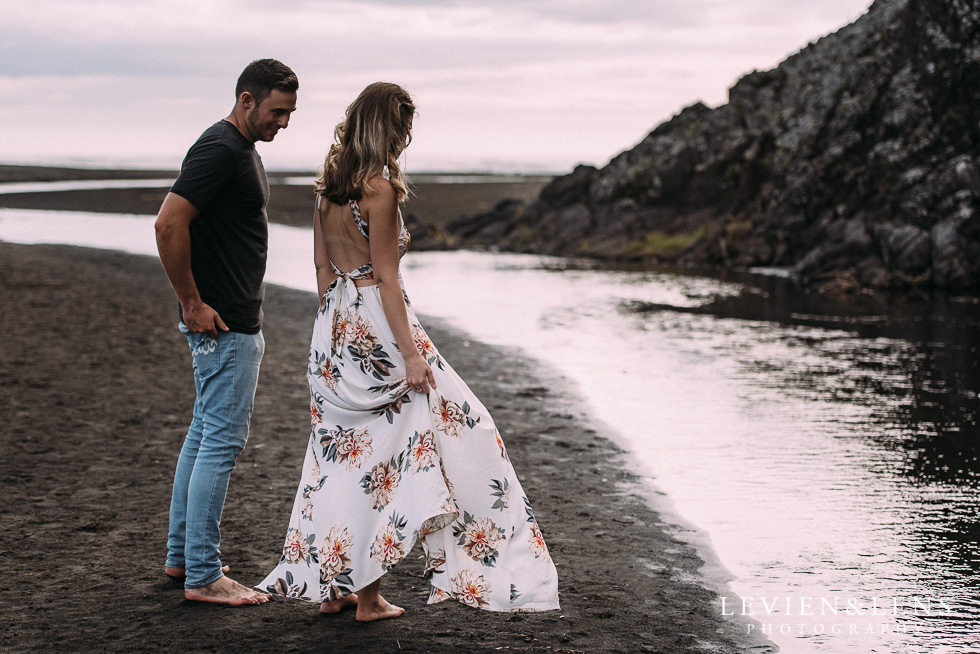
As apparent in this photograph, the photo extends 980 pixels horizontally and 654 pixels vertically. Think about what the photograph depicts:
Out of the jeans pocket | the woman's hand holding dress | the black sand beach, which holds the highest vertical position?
the woman's hand holding dress

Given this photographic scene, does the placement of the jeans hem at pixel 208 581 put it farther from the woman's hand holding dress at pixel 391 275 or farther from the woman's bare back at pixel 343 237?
the woman's bare back at pixel 343 237

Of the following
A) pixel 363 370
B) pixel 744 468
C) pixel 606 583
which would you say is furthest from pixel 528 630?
pixel 744 468

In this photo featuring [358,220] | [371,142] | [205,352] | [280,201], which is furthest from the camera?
[280,201]

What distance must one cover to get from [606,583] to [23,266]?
670 inches

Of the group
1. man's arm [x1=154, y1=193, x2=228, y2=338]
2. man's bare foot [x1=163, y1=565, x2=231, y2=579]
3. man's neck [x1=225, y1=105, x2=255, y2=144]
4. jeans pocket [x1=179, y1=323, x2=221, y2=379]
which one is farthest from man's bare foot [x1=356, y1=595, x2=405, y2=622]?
man's neck [x1=225, y1=105, x2=255, y2=144]

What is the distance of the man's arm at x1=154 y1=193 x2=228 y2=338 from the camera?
12.5ft

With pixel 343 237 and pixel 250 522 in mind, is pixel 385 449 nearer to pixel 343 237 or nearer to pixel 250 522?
pixel 343 237

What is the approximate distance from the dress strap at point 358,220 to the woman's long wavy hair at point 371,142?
0.11 feet

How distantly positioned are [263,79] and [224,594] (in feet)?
7.27

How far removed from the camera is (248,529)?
5246 millimetres

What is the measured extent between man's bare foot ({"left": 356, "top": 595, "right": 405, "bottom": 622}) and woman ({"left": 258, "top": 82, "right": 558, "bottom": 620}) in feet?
0.29

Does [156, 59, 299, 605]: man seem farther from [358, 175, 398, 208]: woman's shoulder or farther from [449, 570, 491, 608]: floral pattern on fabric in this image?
[449, 570, 491, 608]: floral pattern on fabric

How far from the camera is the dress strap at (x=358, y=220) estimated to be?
3791 millimetres

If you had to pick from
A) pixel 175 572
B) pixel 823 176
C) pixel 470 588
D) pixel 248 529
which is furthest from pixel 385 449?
pixel 823 176
